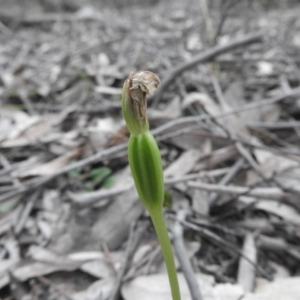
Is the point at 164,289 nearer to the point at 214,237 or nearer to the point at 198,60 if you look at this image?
the point at 214,237

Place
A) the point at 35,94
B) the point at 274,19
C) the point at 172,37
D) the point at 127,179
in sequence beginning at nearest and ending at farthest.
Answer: the point at 127,179, the point at 35,94, the point at 172,37, the point at 274,19

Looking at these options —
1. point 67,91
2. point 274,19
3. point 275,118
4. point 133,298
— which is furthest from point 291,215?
point 274,19

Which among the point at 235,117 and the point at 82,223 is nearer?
the point at 82,223

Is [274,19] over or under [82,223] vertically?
over

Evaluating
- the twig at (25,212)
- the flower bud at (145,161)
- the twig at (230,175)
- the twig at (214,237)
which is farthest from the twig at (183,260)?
the twig at (25,212)

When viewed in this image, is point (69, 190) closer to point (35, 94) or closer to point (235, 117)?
point (235, 117)

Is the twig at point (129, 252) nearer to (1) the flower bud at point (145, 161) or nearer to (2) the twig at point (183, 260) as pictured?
(2) the twig at point (183, 260)
